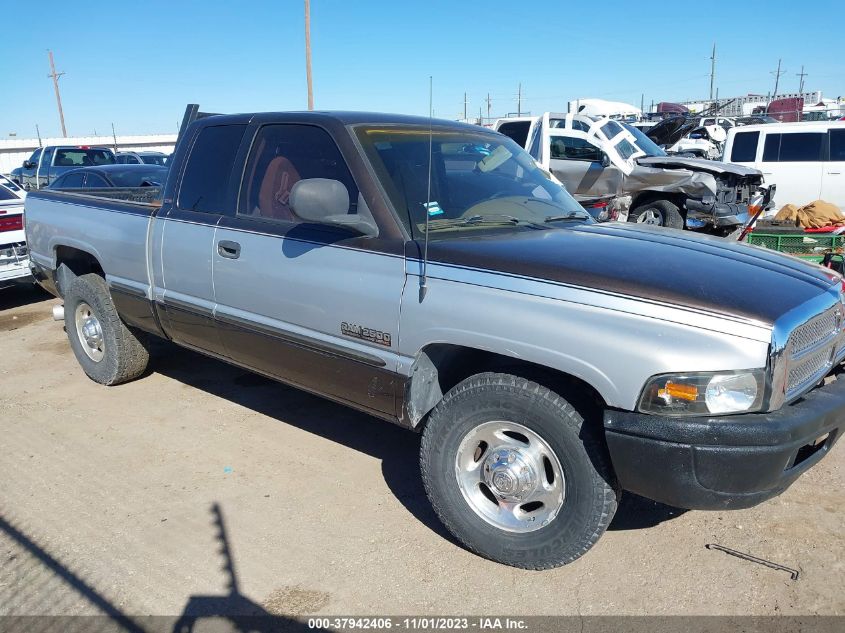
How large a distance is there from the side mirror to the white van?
12.6 metres

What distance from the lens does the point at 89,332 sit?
5.36 metres

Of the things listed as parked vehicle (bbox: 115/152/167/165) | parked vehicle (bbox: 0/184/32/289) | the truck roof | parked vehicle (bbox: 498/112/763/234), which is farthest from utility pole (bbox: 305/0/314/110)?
the truck roof

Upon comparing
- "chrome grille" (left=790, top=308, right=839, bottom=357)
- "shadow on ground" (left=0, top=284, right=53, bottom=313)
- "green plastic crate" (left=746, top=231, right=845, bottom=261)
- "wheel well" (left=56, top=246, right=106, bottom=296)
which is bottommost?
"shadow on ground" (left=0, top=284, right=53, bottom=313)

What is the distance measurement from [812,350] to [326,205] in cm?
212

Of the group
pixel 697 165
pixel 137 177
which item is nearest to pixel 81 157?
pixel 137 177

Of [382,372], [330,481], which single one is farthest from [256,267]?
[330,481]

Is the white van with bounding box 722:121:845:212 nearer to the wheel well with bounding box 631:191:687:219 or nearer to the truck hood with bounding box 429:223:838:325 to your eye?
the wheel well with bounding box 631:191:687:219

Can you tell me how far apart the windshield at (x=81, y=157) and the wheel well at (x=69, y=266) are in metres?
14.1

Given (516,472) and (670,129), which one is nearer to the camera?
(516,472)

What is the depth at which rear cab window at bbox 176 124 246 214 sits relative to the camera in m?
4.00

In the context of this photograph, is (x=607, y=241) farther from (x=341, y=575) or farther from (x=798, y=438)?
(x=341, y=575)

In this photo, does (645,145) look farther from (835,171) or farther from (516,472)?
(516,472)

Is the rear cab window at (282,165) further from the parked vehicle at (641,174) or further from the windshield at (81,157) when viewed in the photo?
the windshield at (81,157)

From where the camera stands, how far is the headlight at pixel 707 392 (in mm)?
2396
